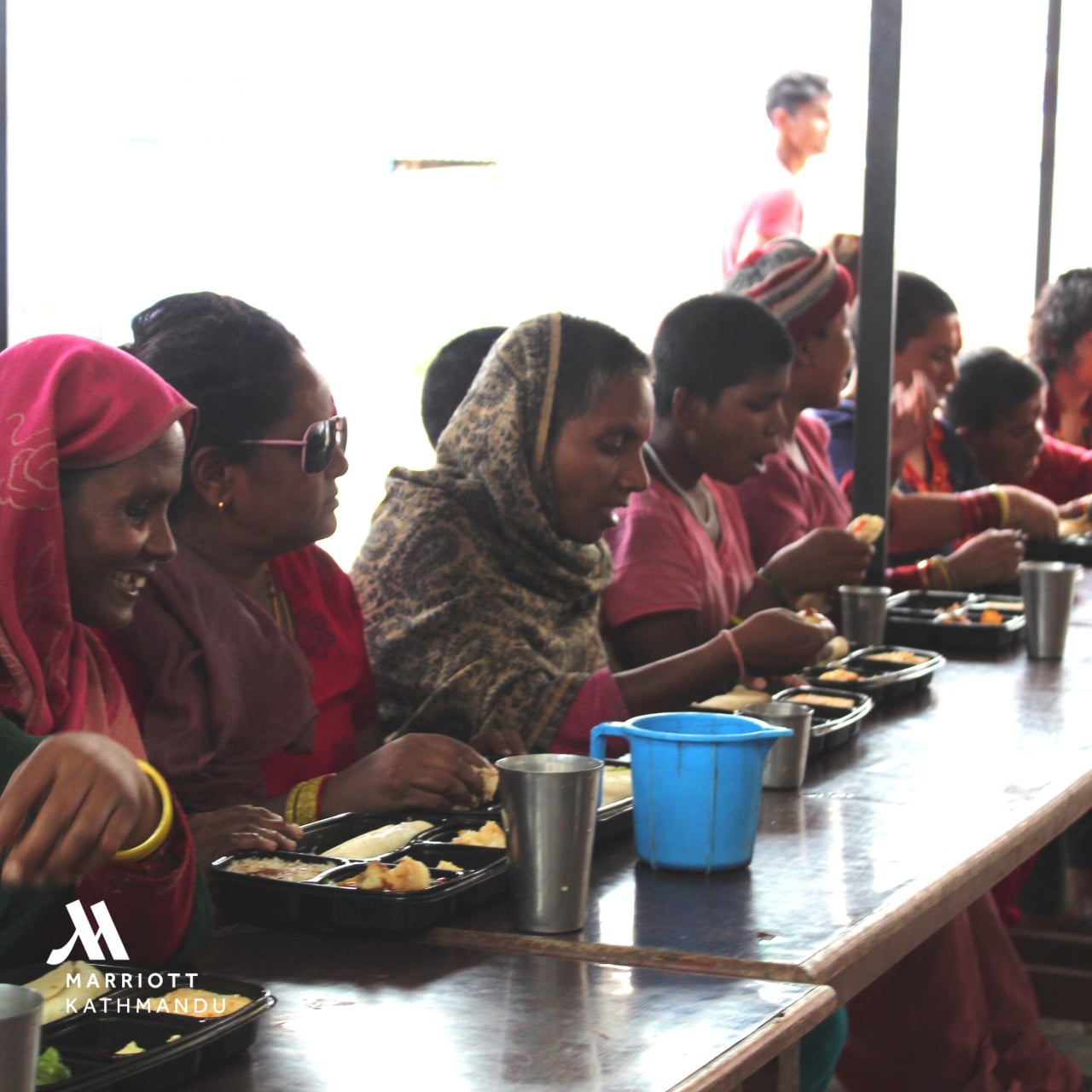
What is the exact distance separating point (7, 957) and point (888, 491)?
3.36m

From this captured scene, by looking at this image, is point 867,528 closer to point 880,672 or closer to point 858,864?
point 880,672

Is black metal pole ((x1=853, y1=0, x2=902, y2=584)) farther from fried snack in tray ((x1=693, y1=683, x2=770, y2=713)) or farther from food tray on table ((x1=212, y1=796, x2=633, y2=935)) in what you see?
food tray on table ((x1=212, y1=796, x2=633, y2=935))

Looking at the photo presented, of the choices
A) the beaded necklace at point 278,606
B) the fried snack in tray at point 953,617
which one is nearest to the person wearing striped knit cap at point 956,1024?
the fried snack in tray at point 953,617

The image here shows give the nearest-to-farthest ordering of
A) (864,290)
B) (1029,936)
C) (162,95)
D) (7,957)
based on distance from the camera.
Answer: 1. (7,957)
2. (1029,936)
3. (864,290)
4. (162,95)

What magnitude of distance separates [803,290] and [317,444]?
2202 mm

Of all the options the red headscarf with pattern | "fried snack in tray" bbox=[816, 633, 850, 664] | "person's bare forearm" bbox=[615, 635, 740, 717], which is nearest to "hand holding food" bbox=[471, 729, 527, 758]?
"person's bare forearm" bbox=[615, 635, 740, 717]

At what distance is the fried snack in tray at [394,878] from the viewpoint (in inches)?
60.9

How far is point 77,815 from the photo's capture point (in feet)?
3.77

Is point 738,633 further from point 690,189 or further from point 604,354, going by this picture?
point 690,189

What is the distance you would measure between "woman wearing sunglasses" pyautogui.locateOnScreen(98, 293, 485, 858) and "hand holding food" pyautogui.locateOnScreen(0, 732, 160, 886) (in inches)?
31.8

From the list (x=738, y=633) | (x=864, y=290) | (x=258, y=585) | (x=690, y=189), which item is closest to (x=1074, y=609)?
(x=864, y=290)

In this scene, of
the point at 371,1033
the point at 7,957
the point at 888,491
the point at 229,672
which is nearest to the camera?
the point at 371,1033

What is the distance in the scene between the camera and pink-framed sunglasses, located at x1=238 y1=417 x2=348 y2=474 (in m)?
2.21

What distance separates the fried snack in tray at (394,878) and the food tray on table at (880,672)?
1.35 m
